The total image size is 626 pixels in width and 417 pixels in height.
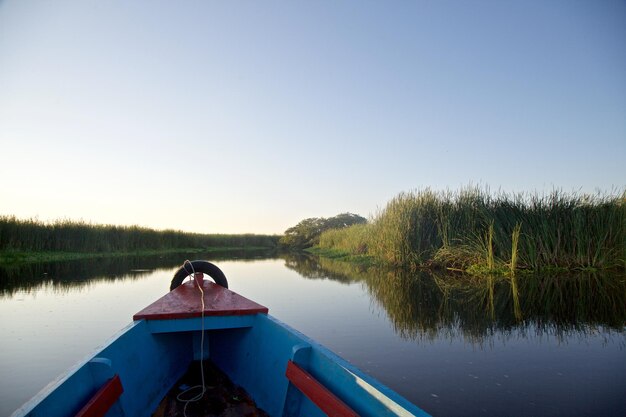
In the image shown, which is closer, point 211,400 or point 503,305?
point 211,400

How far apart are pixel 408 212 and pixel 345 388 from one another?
1042 cm

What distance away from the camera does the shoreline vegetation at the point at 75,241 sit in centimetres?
1577

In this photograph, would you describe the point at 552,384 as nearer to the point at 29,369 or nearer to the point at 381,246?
the point at 29,369

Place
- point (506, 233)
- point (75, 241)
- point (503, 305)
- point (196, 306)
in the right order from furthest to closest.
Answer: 1. point (75, 241)
2. point (506, 233)
3. point (503, 305)
4. point (196, 306)

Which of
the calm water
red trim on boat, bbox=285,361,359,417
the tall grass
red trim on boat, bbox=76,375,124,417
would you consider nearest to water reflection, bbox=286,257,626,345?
the calm water

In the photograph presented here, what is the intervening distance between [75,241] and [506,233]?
20231 mm

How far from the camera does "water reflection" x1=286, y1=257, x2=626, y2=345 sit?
14.4 ft

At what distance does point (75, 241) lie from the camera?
1923 centimetres

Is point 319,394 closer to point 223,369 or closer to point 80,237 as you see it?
point 223,369

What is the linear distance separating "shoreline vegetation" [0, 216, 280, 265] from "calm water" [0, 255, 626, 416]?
9.58 m

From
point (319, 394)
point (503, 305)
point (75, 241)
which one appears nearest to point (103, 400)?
point (319, 394)

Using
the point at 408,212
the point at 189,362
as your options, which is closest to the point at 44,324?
the point at 189,362

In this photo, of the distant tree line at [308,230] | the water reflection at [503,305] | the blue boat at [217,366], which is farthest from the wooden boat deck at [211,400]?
the distant tree line at [308,230]

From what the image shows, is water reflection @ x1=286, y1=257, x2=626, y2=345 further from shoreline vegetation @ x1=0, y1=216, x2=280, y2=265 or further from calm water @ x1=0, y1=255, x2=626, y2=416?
shoreline vegetation @ x1=0, y1=216, x2=280, y2=265
